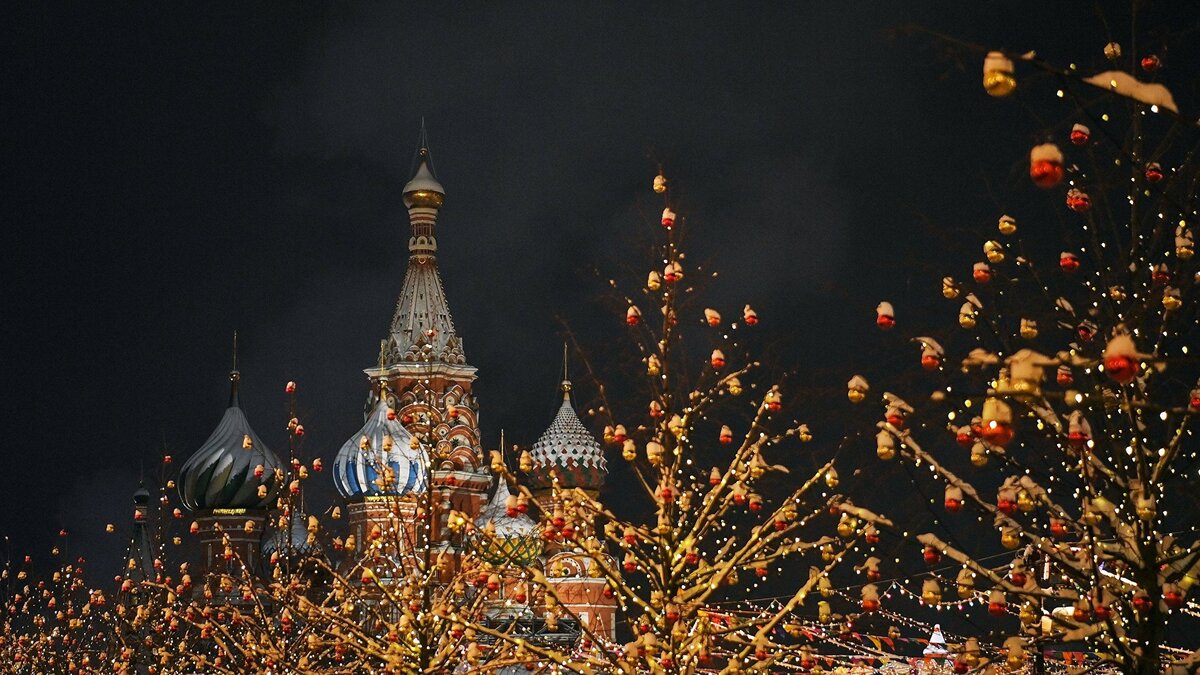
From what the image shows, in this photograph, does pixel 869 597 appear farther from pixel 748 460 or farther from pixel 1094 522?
pixel 748 460

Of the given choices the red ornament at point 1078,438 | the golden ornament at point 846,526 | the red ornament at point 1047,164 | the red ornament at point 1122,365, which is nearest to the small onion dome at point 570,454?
the golden ornament at point 846,526

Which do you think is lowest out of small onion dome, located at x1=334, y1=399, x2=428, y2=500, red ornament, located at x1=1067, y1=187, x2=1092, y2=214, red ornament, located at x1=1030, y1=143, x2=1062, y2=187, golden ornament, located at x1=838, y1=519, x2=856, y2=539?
golden ornament, located at x1=838, y1=519, x2=856, y2=539

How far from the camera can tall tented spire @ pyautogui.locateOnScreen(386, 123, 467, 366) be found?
1658 inches

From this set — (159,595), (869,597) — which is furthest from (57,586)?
(869,597)

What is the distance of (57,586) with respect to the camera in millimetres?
44656

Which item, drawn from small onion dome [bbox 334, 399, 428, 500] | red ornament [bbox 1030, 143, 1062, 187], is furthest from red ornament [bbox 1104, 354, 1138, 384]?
small onion dome [bbox 334, 399, 428, 500]

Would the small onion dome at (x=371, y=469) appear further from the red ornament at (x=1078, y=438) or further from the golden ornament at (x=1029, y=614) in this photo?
the red ornament at (x=1078, y=438)

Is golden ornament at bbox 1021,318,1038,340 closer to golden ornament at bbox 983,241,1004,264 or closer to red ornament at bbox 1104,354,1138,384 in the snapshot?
golden ornament at bbox 983,241,1004,264

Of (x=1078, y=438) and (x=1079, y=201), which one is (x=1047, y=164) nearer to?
(x=1078, y=438)

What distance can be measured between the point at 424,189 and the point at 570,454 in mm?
6876

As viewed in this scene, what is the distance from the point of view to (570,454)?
138ft

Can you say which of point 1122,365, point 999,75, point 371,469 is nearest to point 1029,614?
point 1122,365

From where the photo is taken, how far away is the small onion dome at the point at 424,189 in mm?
41938

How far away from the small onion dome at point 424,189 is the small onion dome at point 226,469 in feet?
19.6
